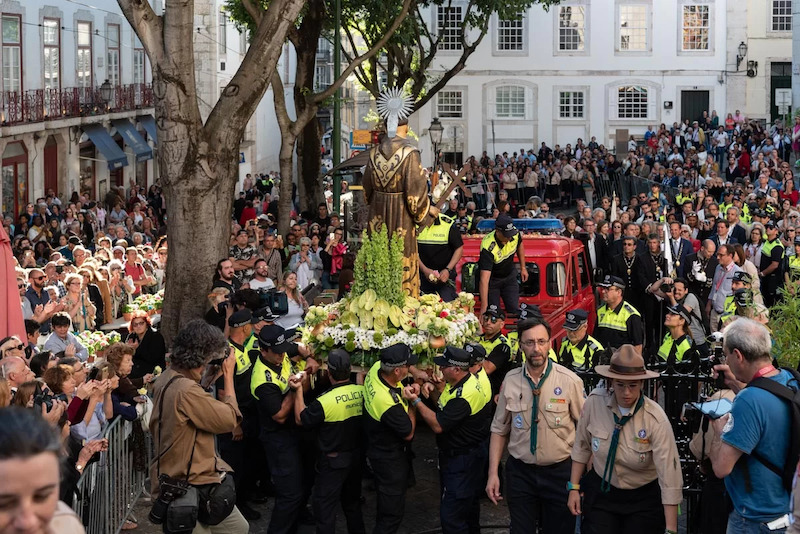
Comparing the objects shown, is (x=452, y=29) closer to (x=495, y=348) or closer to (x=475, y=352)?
(x=495, y=348)

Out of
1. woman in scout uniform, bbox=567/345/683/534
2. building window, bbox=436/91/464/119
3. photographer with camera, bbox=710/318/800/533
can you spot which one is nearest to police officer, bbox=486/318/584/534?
woman in scout uniform, bbox=567/345/683/534

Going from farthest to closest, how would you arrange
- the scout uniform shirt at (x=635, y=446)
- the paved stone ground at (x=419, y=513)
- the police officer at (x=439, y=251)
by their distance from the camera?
the police officer at (x=439, y=251), the paved stone ground at (x=419, y=513), the scout uniform shirt at (x=635, y=446)

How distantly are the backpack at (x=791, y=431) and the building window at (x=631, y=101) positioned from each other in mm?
49064

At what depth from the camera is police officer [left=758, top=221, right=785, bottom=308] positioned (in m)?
19.3

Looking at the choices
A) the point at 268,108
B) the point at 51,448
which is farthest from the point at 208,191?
the point at 268,108

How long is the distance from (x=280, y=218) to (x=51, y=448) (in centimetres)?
2194

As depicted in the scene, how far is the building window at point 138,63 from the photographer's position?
4638 cm

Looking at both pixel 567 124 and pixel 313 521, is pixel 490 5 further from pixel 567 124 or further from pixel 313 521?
pixel 313 521

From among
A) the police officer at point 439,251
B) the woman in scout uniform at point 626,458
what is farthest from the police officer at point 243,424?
the police officer at point 439,251

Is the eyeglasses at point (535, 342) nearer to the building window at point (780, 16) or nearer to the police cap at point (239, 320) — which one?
the police cap at point (239, 320)

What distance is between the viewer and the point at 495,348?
452 inches

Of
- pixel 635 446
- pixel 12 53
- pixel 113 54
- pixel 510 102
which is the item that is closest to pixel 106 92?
pixel 113 54

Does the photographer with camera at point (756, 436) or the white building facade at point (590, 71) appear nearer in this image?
the photographer with camera at point (756, 436)

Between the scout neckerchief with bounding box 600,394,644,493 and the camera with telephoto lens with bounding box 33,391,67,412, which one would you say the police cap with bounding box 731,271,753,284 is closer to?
the scout neckerchief with bounding box 600,394,644,493
